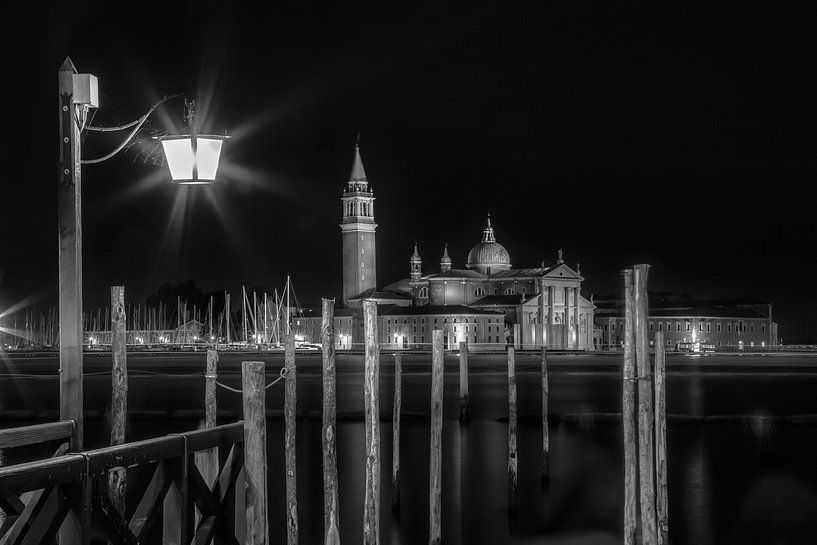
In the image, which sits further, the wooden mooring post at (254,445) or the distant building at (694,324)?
the distant building at (694,324)

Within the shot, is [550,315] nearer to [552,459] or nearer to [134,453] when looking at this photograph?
[552,459]

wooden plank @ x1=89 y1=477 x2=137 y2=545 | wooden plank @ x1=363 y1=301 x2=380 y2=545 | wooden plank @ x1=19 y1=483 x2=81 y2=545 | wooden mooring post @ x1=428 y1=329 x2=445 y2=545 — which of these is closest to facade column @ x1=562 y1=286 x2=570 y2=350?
wooden mooring post @ x1=428 y1=329 x2=445 y2=545

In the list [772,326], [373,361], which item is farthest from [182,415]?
[772,326]

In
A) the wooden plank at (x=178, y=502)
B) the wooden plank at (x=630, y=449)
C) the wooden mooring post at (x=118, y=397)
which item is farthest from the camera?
the wooden plank at (x=630, y=449)

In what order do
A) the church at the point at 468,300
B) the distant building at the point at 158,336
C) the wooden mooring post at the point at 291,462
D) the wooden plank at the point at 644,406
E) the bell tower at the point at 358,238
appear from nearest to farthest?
the wooden plank at the point at 644,406 → the wooden mooring post at the point at 291,462 → the church at the point at 468,300 → the bell tower at the point at 358,238 → the distant building at the point at 158,336

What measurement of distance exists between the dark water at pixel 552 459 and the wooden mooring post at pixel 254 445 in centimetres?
742

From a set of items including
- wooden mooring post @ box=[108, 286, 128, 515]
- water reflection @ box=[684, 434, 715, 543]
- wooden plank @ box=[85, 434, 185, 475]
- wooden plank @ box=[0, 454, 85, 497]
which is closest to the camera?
wooden plank @ box=[0, 454, 85, 497]

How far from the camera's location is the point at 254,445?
299 inches

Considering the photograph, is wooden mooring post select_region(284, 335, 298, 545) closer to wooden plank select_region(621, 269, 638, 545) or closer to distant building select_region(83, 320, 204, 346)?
wooden plank select_region(621, 269, 638, 545)

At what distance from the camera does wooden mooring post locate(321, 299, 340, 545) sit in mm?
11078

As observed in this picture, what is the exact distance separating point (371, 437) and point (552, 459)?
1228cm

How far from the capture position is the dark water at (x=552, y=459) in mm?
16719

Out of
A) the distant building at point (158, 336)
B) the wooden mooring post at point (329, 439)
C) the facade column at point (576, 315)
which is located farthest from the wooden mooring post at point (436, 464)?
the distant building at point (158, 336)

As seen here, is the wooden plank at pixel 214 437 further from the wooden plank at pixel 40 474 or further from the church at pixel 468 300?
the church at pixel 468 300
